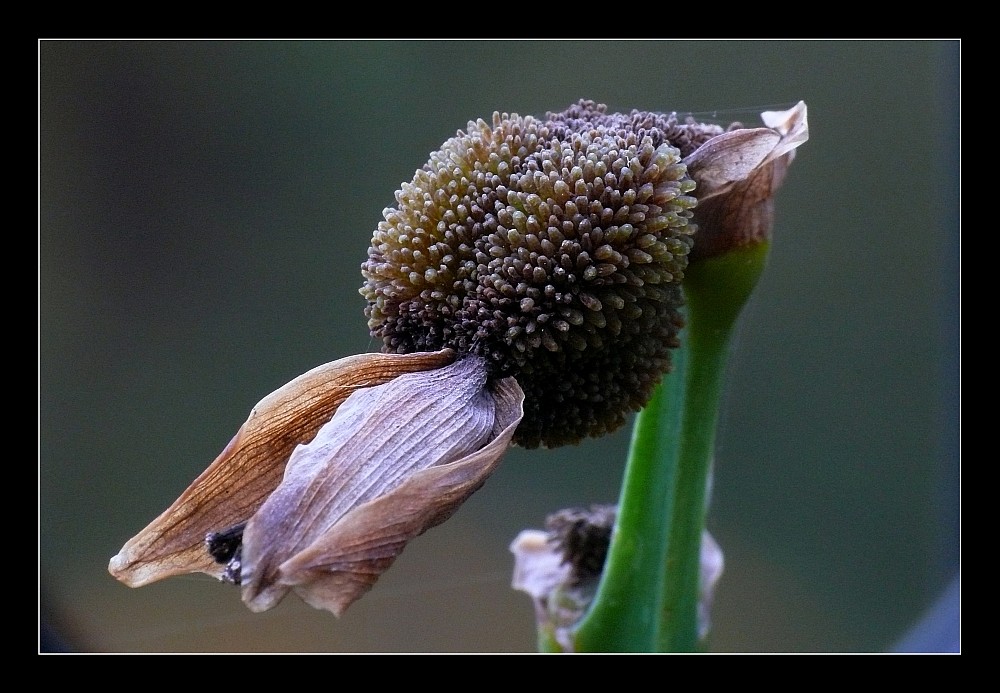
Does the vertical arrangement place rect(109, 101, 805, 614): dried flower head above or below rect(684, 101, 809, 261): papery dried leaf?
below

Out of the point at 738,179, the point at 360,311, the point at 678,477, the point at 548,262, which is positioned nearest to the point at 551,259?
the point at 548,262

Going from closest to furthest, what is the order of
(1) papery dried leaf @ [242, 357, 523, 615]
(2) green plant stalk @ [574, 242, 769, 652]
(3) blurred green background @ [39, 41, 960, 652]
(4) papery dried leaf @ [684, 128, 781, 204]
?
(1) papery dried leaf @ [242, 357, 523, 615] < (4) papery dried leaf @ [684, 128, 781, 204] < (2) green plant stalk @ [574, 242, 769, 652] < (3) blurred green background @ [39, 41, 960, 652]

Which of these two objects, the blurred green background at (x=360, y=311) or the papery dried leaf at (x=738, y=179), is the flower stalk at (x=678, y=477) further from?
the blurred green background at (x=360, y=311)

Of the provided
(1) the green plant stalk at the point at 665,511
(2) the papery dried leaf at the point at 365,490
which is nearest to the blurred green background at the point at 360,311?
(1) the green plant stalk at the point at 665,511

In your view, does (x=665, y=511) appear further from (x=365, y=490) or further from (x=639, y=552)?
(x=365, y=490)

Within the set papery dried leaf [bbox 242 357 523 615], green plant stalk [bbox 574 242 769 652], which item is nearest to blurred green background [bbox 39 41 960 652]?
green plant stalk [bbox 574 242 769 652]

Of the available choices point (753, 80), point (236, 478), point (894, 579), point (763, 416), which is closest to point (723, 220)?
point (236, 478)

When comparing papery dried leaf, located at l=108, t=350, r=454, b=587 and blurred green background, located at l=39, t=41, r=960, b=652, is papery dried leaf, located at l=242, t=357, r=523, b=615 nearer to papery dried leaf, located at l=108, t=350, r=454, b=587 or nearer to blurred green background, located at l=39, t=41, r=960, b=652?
papery dried leaf, located at l=108, t=350, r=454, b=587

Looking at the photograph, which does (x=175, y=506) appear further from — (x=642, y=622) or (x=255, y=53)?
(x=255, y=53)
